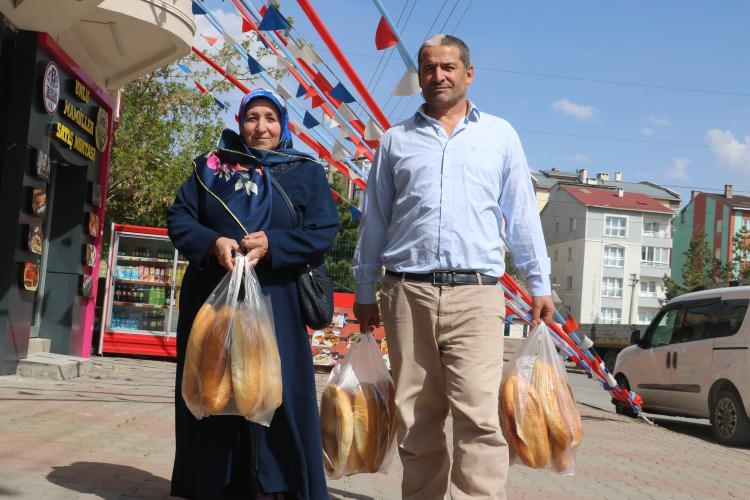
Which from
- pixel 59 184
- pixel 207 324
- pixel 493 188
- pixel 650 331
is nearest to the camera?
pixel 207 324

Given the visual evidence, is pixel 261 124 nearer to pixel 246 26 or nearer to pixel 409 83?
pixel 409 83

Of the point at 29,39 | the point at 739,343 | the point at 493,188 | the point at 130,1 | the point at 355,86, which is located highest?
the point at 130,1

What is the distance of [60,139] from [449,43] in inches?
317

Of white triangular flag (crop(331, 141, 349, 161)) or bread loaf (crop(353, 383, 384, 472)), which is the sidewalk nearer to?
bread loaf (crop(353, 383, 384, 472))

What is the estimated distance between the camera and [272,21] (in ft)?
20.2

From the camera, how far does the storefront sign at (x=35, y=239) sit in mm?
10219

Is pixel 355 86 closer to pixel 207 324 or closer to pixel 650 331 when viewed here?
pixel 207 324

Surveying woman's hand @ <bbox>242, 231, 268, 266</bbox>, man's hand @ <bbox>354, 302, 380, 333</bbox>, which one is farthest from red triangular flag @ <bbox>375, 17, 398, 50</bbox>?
woman's hand @ <bbox>242, 231, 268, 266</bbox>

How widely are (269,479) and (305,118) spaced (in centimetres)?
500

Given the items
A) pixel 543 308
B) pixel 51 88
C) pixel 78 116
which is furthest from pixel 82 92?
pixel 543 308

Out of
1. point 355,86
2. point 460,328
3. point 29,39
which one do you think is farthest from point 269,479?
point 29,39

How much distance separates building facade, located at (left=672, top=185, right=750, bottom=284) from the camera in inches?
3027

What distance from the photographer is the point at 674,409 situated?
12.4 meters

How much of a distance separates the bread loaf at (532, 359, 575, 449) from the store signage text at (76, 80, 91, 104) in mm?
9025
